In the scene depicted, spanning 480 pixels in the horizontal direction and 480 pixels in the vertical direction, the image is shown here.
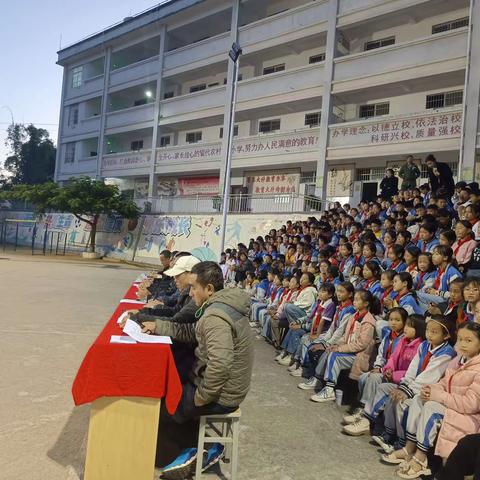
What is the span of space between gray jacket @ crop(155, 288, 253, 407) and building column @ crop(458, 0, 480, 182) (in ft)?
46.4

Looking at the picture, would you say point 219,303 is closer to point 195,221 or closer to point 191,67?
point 195,221

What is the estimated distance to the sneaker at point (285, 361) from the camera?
6.13 metres

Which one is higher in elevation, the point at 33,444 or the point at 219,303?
the point at 219,303

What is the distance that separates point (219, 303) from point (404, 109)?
16.8 m

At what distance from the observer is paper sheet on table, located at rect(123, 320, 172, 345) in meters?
2.81

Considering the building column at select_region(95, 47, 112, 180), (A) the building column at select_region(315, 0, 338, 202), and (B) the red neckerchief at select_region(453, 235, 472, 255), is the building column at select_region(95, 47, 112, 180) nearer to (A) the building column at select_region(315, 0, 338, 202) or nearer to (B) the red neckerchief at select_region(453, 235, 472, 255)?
(A) the building column at select_region(315, 0, 338, 202)

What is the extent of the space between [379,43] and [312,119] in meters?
4.06

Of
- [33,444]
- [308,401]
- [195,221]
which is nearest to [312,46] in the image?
[195,221]

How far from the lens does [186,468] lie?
115 inches

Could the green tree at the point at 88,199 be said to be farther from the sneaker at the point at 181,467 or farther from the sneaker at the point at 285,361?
the sneaker at the point at 181,467

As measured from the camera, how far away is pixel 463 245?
20.4 feet

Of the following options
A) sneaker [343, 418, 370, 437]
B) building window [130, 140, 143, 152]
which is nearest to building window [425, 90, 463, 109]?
sneaker [343, 418, 370, 437]

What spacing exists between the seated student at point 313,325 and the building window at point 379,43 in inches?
613

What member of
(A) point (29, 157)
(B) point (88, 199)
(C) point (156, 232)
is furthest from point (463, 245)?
(A) point (29, 157)
